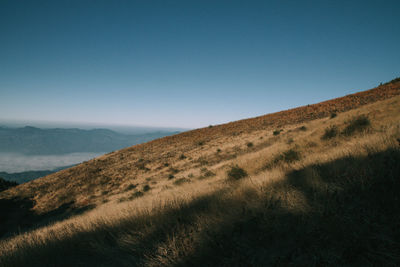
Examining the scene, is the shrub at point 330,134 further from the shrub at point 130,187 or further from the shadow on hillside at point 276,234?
the shrub at point 130,187

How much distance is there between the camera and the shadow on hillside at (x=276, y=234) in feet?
4.60

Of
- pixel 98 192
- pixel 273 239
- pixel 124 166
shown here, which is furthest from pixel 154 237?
pixel 124 166

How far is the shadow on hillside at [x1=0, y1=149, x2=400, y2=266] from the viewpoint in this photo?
1.40 m

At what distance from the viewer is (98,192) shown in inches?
523

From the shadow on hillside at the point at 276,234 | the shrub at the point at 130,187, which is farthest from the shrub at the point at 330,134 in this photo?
the shrub at the point at 130,187

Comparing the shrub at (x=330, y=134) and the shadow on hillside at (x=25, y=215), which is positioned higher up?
the shrub at (x=330, y=134)

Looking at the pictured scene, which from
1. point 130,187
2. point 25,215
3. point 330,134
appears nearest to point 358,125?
point 330,134

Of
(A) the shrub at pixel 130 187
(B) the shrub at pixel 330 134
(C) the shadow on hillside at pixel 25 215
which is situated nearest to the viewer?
(B) the shrub at pixel 330 134

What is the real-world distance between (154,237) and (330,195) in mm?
2223

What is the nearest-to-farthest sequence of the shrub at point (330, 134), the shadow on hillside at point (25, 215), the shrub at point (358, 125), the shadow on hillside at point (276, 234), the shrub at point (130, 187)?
the shadow on hillside at point (276, 234) < the shrub at point (358, 125) < the shrub at point (330, 134) < the shadow on hillside at point (25, 215) < the shrub at point (130, 187)

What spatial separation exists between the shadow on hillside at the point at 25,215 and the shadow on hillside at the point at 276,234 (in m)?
10.0

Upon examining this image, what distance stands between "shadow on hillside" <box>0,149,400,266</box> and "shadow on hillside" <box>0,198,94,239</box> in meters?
10.0

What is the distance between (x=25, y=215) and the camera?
12.2 m

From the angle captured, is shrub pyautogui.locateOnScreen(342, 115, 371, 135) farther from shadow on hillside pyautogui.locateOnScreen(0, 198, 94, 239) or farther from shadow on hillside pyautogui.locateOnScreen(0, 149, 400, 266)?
shadow on hillside pyautogui.locateOnScreen(0, 198, 94, 239)
